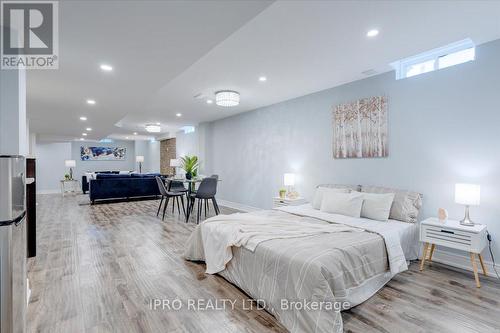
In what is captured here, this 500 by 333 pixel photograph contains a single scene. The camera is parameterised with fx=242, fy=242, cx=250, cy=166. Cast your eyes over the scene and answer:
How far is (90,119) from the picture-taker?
6309 millimetres

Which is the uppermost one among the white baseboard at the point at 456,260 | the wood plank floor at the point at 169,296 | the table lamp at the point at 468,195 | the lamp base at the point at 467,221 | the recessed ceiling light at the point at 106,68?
the recessed ceiling light at the point at 106,68

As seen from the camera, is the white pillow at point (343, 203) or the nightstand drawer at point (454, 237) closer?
the nightstand drawer at point (454, 237)

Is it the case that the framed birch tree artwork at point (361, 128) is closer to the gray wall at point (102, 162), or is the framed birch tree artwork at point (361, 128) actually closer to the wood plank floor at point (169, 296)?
the wood plank floor at point (169, 296)

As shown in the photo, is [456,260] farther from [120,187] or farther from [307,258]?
[120,187]

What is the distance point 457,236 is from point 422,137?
4.57 ft

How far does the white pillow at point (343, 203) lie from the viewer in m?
3.40

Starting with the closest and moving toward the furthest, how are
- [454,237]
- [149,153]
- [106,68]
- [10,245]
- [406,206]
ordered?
1. [10,245]
2. [454,237]
3. [106,68]
4. [406,206]
5. [149,153]

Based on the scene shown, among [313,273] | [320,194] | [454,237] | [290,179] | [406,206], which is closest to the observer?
[313,273]

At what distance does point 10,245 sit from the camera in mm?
1364

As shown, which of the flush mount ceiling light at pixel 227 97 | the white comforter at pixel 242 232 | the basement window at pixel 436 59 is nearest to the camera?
the white comforter at pixel 242 232

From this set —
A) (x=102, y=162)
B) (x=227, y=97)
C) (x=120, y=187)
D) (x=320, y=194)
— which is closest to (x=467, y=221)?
(x=320, y=194)

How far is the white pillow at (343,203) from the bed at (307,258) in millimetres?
187

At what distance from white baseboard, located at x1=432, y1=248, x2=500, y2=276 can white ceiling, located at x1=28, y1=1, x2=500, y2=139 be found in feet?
8.59

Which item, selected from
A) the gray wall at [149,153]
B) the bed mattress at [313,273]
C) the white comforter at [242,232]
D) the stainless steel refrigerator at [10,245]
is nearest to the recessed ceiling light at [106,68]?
the stainless steel refrigerator at [10,245]
